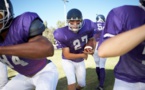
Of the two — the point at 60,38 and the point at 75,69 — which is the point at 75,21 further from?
the point at 75,69

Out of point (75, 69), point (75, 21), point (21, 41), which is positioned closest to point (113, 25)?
point (21, 41)

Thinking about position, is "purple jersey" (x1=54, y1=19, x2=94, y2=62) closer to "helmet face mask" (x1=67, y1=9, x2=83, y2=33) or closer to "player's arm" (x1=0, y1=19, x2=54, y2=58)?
"helmet face mask" (x1=67, y1=9, x2=83, y2=33)

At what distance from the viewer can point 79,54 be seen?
4.72m

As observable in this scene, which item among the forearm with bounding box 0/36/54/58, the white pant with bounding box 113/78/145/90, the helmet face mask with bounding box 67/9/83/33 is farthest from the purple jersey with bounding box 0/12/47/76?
the helmet face mask with bounding box 67/9/83/33

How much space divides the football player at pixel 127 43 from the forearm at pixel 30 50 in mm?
545

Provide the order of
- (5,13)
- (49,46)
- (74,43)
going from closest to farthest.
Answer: (49,46) < (5,13) < (74,43)

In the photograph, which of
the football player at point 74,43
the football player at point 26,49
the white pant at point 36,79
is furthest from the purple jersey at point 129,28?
the football player at point 74,43

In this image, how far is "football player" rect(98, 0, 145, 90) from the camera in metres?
1.42

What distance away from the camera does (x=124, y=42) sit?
4.67 ft

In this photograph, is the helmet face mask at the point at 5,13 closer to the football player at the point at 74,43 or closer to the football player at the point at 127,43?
the football player at the point at 127,43

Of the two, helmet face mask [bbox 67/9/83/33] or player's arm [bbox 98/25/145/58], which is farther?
helmet face mask [bbox 67/9/83/33]

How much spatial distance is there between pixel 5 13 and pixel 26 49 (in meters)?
0.67

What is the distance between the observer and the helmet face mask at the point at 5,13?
2463 mm

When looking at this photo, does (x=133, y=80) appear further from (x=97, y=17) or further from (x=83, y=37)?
(x=97, y=17)
